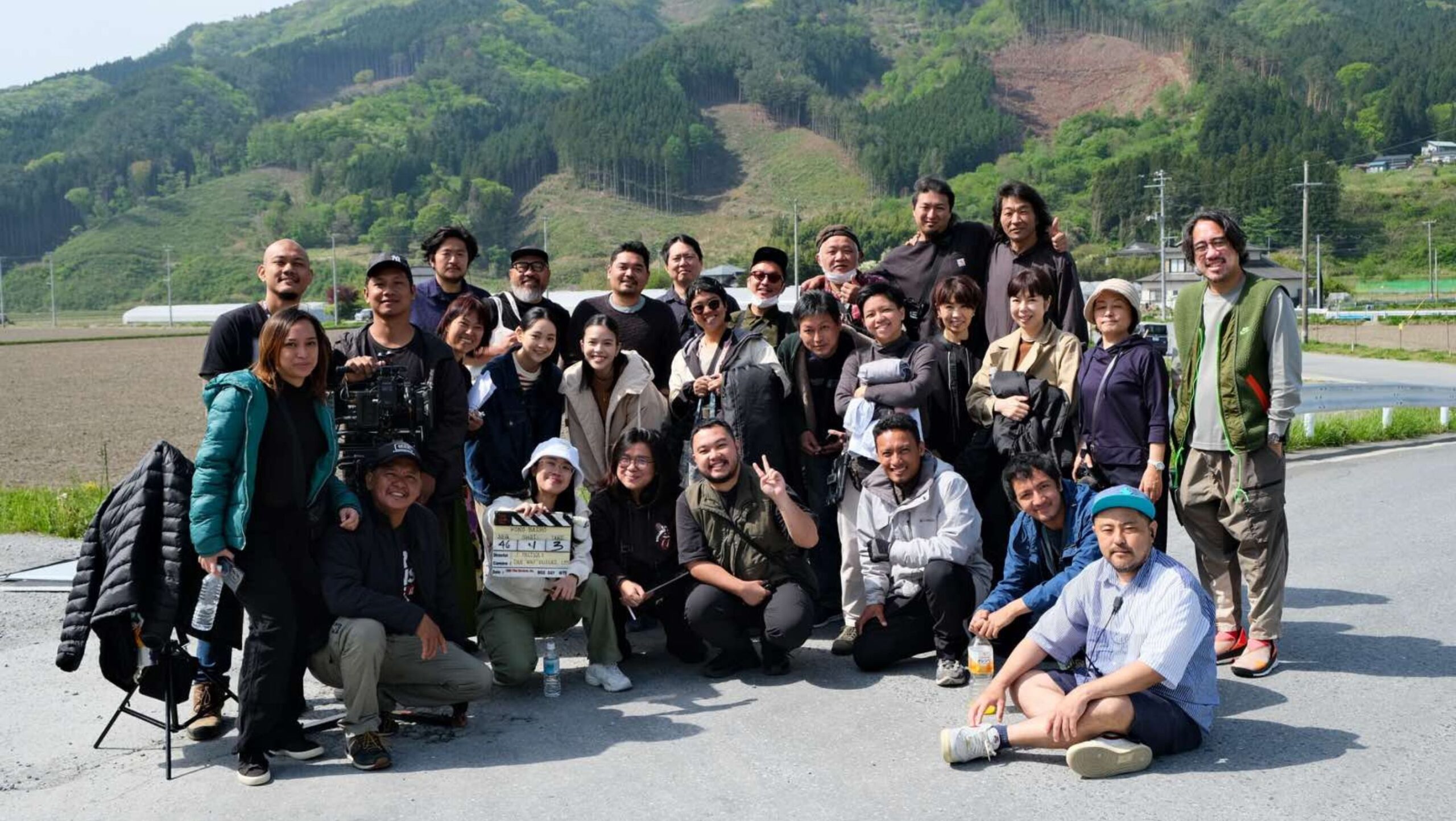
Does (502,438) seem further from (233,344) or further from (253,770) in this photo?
(253,770)

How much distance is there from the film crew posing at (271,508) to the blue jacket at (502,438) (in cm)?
139

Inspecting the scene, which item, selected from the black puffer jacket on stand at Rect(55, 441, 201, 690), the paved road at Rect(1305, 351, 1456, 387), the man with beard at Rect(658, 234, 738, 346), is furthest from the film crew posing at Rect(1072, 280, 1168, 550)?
the paved road at Rect(1305, 351, 1456, 387)

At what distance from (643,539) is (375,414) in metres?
1.50

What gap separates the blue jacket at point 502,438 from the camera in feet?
21.0

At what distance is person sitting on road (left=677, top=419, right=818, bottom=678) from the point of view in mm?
5797

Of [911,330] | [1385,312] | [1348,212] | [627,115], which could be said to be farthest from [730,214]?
[911,330]

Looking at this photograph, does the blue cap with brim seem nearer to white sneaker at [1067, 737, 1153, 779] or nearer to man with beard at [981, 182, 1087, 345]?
white sneaker at [1067, 737, 1153, 779]

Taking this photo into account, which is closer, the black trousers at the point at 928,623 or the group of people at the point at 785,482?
the group of people at the point at 785,482

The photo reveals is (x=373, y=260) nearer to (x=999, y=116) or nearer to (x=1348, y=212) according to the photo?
(x=1348, y=212)

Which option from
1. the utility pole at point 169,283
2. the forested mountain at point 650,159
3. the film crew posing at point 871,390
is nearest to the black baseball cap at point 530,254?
the film crew posing at point 871,390

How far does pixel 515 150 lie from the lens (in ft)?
550

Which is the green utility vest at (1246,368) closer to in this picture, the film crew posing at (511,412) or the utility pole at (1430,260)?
the film crew posing at (511,412)

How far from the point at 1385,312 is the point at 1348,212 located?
158 ft

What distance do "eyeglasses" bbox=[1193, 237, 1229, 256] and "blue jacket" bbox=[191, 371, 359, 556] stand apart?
4210 mm
